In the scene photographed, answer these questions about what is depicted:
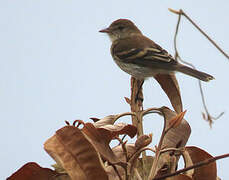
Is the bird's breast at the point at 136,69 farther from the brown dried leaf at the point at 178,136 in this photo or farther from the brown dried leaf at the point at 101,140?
the brown dried leaf at the point at 101,140

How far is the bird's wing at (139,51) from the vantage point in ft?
8.29

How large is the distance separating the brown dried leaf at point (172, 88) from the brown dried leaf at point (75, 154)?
35 centimetres

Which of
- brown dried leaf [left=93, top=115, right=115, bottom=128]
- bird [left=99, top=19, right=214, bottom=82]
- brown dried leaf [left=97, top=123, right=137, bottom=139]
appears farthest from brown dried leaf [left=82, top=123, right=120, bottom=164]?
bird [left=99, top=19, right=214, bottom=82]

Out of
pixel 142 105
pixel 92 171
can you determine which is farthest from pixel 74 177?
pixel 142 105

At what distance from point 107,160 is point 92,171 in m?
0.06

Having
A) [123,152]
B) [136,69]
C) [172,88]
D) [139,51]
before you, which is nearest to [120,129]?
[123,152]

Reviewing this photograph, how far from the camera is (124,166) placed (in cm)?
77

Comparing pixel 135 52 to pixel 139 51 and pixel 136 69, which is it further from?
pixel 136 69

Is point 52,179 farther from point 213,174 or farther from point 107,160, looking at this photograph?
point 213,174

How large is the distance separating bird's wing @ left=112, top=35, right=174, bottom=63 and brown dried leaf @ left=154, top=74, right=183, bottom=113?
128cm

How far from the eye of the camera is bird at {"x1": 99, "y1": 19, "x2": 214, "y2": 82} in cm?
231

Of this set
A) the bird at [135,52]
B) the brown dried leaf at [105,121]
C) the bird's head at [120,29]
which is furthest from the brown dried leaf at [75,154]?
the bird's head at [120,29]

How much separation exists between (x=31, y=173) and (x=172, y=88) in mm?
471

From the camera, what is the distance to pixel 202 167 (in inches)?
34.1
